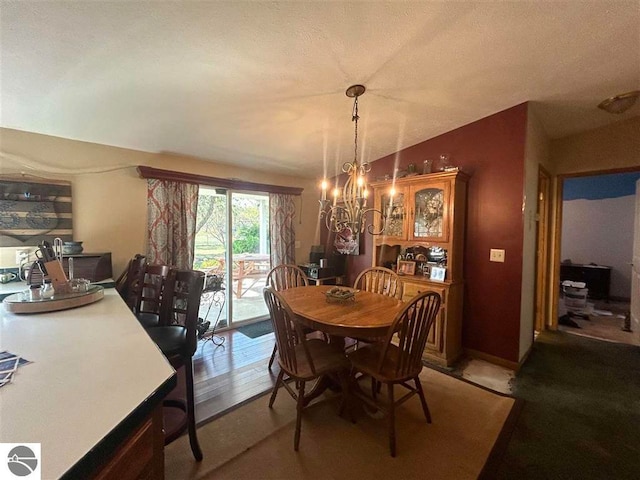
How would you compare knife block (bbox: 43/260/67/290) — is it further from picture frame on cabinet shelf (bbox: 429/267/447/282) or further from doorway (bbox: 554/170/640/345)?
doorway (bbox: 554/170/640/345)

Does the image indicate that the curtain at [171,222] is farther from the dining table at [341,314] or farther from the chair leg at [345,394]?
the chair leg at [345,394]

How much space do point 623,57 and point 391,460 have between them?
322cm

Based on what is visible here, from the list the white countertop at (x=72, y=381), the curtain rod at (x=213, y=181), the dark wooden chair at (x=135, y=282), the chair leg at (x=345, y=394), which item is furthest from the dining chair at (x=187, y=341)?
the curtain rod at (x=213, y=181)

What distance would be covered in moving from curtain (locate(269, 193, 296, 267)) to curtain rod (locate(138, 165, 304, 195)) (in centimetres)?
11

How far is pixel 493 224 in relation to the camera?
2.79 meters

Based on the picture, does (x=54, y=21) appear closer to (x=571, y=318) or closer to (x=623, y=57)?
(x=623, y=57)

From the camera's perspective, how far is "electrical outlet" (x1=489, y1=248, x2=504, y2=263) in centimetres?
273

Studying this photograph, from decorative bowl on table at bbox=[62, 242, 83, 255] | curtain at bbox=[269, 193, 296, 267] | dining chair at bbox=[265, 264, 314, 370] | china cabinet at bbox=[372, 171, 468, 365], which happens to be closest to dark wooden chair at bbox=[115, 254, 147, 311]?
decorative bowl on table at bbox=[62, 242, 83, 255]

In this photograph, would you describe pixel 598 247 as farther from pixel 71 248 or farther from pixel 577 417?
pixel 71 248

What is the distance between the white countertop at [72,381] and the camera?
553 millimetres

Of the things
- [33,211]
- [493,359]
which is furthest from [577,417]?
[33,211]

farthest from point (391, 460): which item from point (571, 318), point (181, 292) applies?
point (571, 318)

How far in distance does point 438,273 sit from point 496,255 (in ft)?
1.94

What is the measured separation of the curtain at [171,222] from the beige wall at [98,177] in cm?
9
